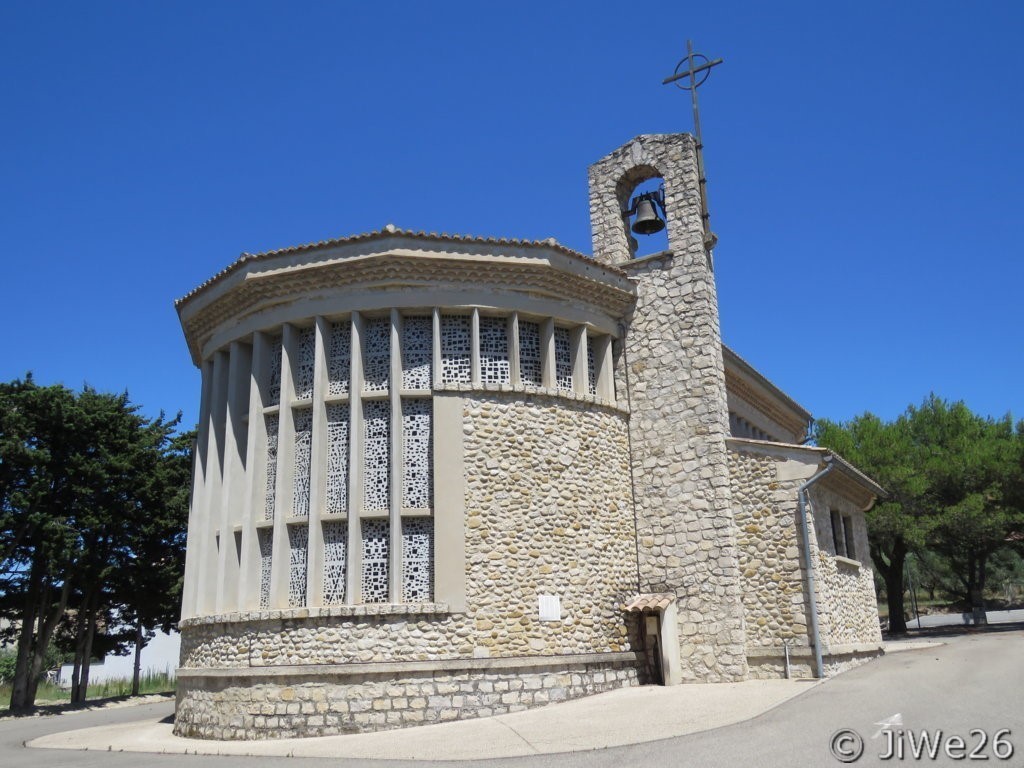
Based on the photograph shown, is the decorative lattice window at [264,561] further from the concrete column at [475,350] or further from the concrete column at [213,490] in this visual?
the concrete column at [475,350]

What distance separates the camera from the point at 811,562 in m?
14.8

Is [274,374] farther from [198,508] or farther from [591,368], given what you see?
[591,368]

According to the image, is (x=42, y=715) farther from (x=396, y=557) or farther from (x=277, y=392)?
(x=396, y=557)

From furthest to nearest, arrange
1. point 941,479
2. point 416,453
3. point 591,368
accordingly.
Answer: point 941,479, point 591,368, point 416,453

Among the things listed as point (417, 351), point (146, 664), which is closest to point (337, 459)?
point (417, 351)

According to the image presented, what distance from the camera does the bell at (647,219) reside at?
59.3ft

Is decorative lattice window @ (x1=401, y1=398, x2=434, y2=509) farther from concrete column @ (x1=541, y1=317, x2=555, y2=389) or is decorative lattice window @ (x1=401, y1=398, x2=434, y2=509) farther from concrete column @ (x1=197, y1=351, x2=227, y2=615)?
concrete column @ (x1=197, y1=351, x2=227, y2=615)

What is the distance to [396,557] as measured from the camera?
13.9m

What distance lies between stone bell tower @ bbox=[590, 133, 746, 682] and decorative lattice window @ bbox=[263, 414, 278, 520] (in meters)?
6.94

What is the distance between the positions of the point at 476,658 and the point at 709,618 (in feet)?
14.9

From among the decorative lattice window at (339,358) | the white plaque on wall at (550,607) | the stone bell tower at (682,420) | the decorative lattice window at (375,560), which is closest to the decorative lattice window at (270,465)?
the decorative lattice window at (339,358)

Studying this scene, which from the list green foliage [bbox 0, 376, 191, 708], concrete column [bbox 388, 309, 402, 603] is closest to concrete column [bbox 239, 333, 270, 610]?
concrete column [bbox 388, 309, 402, 603]

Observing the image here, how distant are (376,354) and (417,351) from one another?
770 millimetres

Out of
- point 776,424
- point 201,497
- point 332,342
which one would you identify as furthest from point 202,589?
point 776,424
